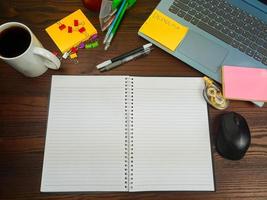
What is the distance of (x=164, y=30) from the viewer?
73 cm

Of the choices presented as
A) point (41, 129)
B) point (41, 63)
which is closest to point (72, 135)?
point (41, 129)

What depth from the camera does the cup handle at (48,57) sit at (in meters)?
0.62

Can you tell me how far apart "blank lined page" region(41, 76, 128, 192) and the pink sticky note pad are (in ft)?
0.81

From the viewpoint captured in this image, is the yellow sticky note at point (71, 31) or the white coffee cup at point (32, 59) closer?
the white coffee cup at point (32, 59)

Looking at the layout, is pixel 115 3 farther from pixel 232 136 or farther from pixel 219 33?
pixel 232 136

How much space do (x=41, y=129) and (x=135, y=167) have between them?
0.75 feet

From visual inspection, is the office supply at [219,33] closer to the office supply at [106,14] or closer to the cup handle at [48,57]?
the office supply at [106,14]

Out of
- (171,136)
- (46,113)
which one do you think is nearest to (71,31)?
(46,113)

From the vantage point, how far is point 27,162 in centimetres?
63

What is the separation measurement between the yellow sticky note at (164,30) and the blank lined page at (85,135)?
0.14m

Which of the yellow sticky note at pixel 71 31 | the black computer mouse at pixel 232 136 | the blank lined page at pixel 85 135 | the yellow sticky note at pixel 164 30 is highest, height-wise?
the yellow sticky note at pixel 164 30

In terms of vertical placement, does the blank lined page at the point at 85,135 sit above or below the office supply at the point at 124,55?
below

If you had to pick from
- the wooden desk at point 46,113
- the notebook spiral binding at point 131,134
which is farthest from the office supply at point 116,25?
the notebook spiral binding at point 131,134

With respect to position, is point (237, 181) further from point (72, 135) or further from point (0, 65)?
point (0, 65)
